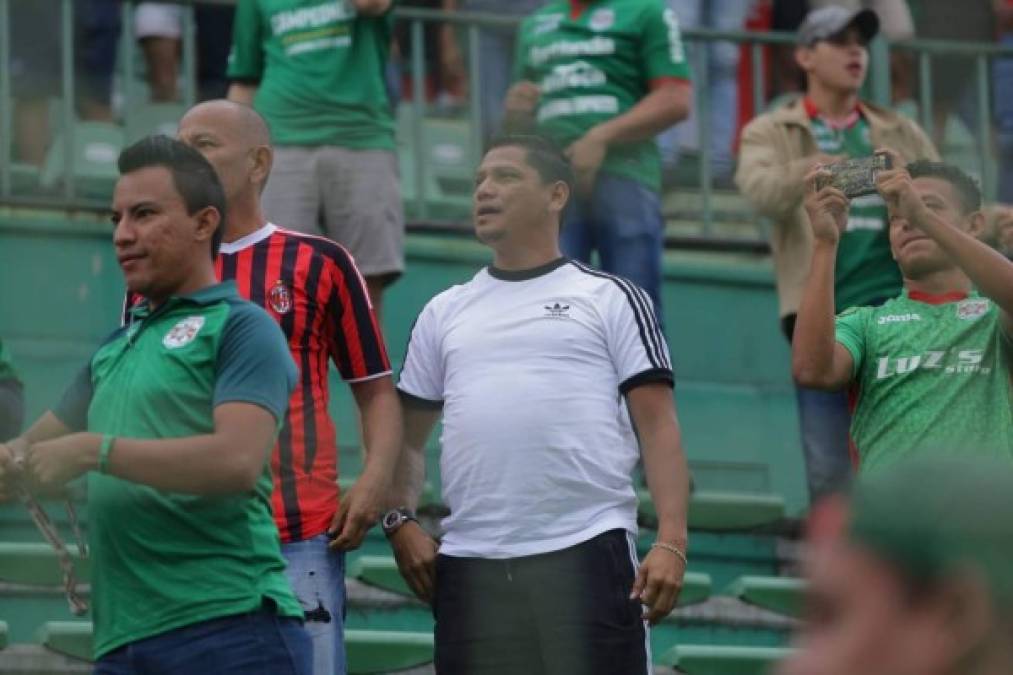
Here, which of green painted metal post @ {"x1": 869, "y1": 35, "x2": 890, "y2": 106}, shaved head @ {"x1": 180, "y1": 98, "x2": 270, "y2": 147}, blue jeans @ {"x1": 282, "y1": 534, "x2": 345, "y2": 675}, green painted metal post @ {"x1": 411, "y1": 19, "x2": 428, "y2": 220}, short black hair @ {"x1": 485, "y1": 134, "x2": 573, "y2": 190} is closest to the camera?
blue jeans @ {"x1": 282, "y1": 534, "x2": 345, "y2": 675}

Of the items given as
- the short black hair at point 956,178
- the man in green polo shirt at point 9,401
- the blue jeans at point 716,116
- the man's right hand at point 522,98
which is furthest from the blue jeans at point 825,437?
the blue jeans at point 716,116

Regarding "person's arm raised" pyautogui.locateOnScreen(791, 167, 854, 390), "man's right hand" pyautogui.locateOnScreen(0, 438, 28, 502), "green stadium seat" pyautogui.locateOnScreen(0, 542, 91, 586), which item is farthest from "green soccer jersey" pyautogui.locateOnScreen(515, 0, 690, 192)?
"man's right hand" pyautogui.locateOnScreen(0, 438, 28, 502)

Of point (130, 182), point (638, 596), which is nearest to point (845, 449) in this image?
point (638, 596)

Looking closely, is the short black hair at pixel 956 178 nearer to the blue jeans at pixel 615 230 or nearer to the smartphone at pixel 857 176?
the smartphone at pixel 857 176

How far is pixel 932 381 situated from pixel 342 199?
122 inches

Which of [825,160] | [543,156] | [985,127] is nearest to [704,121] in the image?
[985,127]

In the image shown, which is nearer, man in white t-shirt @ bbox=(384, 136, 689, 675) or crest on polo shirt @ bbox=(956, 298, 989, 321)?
man in white t-shirt @ bbox=(384, 136, 689, 675)

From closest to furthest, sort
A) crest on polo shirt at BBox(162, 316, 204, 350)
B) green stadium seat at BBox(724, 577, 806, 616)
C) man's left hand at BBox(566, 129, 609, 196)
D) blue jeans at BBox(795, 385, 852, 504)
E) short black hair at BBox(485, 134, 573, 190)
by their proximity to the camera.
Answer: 1. crest on polo shirt at BBox(162, 316, 204, 350)
2. short black hair at BBox(485, 134, 573, 190)
3. blue jeans at BBox(795, 385, 852, 504)
4. green stadium seat at BBox(724, 577, 806, 616)
5. man's left hand at BBox(566, 129, 609, 196)

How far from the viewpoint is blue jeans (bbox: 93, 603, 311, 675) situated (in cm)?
426

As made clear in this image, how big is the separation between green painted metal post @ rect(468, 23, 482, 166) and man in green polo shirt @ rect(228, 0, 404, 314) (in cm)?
171

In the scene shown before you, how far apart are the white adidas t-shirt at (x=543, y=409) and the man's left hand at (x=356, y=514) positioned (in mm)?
212

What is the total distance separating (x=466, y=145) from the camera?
10.2m

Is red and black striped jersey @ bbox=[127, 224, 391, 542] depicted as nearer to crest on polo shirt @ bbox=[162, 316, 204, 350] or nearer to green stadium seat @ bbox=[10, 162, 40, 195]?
crest on polo shirt @ bbox=[162, 316, 204, 350]

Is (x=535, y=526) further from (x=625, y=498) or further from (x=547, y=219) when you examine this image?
(x=547, y=219)
